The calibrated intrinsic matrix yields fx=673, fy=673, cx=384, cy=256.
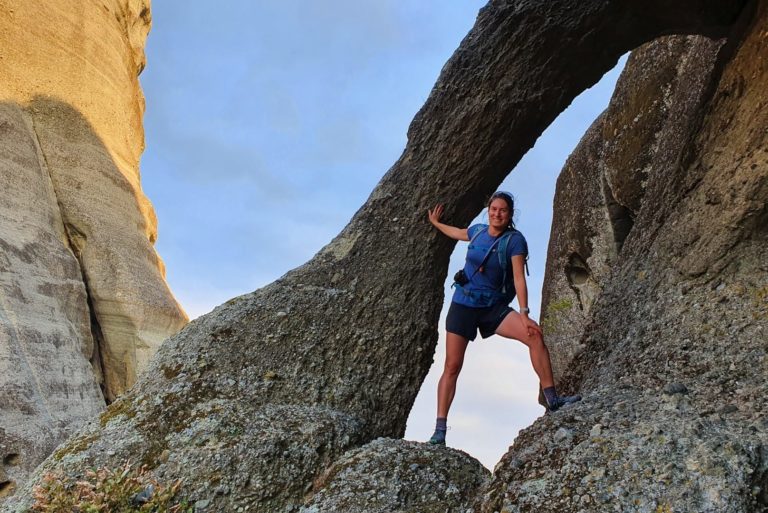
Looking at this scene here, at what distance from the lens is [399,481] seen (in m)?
4.30

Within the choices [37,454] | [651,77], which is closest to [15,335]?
[37,454]

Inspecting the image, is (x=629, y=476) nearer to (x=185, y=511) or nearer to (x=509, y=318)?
(x=509, y=318)

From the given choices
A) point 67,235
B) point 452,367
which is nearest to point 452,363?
point 452,367

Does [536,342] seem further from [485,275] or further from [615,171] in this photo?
[615,171]

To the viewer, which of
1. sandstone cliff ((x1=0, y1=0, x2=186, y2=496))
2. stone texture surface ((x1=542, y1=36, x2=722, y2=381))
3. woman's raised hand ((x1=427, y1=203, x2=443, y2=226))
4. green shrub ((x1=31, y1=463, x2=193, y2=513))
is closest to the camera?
green shrub ((x1=31, y1=463, x2=193, y2=513))

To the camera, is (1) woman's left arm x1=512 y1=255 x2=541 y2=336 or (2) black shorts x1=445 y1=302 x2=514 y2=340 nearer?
(1) woman's left arm x1=512 y1=255 x2=541 y2=336

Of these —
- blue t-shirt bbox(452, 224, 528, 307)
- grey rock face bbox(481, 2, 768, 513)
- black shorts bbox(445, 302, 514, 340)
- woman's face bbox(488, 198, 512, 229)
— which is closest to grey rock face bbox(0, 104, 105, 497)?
black shorts bbox(445, 302, 514, 340)

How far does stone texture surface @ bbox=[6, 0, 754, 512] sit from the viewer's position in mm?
4906

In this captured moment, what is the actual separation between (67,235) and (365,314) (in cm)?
979

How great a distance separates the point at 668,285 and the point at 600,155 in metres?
6.97

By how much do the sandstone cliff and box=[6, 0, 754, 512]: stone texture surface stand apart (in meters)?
5.38

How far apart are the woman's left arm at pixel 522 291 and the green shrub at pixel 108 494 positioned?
102 inches

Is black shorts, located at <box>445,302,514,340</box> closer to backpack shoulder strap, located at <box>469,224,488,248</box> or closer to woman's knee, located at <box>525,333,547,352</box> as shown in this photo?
woman's knee, located at <box>525,333,547,352</box>

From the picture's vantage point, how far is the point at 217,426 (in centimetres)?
498
